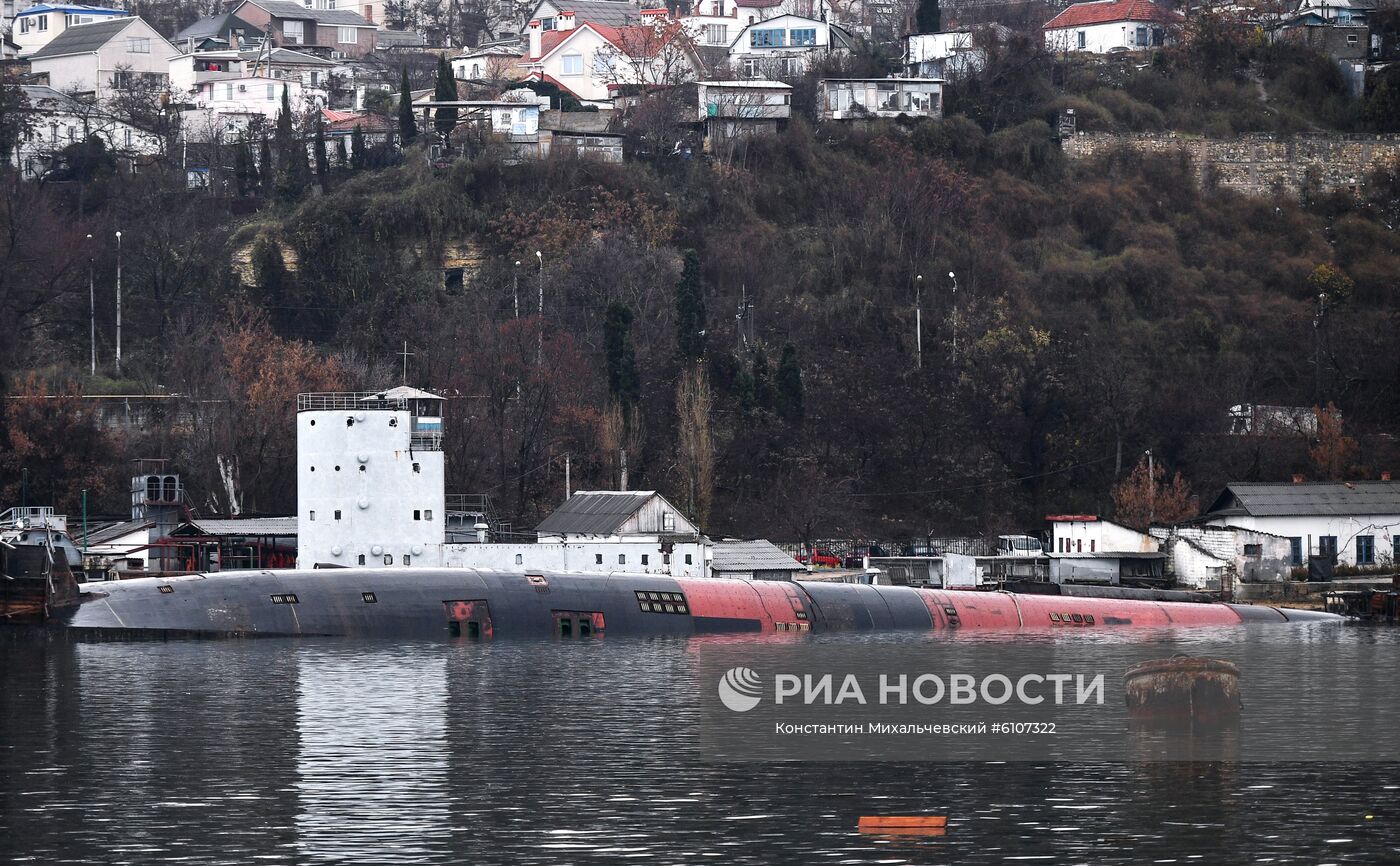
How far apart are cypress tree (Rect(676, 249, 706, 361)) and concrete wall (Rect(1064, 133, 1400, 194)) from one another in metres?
35.8

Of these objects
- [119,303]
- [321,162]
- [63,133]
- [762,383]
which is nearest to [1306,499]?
[762,383]

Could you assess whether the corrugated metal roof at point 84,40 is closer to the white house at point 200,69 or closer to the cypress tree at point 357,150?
the white house at point 200,69

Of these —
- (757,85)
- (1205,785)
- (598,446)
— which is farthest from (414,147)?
(1205,785)

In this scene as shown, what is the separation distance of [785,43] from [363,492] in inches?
3168

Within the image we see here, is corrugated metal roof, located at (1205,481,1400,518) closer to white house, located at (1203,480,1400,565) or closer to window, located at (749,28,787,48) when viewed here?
white house, located at (1203,480,1400,565)

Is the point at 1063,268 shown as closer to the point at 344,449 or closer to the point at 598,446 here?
the point at 598,446

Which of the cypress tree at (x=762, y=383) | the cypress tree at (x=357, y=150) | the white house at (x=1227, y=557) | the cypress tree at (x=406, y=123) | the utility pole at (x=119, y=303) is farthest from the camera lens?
the cypress tree at (x=406, y=123)

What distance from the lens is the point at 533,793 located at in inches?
1658

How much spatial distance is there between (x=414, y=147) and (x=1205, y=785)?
298 feet

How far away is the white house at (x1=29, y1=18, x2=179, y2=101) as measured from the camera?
15250 centimetres

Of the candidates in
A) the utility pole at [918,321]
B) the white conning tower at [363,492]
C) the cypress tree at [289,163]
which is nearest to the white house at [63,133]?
the cypress tree at [289,163]

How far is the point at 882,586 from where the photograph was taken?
8369cm

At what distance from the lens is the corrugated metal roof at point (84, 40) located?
154 meters

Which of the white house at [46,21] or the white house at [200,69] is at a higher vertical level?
the white house at [46,21]
